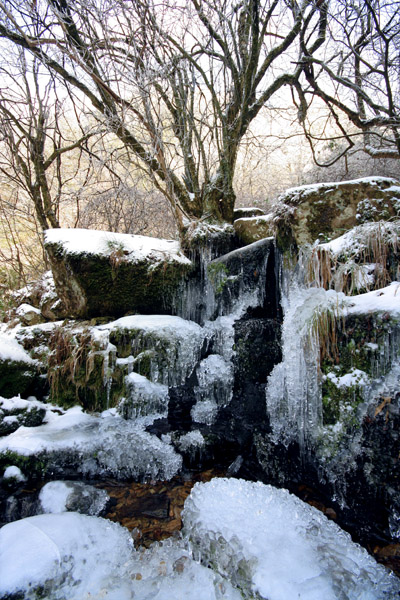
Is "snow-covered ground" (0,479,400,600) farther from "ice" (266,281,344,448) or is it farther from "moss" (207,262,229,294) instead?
"moss" (207,262,229,294)

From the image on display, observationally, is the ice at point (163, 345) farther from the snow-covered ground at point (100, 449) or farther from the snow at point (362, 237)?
the snow at point (362, 237)

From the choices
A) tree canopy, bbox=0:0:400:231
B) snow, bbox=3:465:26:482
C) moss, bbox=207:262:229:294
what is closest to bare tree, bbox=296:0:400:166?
tree canopy, bbox=0:0:400:231

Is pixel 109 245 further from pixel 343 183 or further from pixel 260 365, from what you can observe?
pixel 343 183

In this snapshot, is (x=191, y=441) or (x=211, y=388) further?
(x=211, y=388)

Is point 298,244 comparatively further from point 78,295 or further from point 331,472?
point 78,295

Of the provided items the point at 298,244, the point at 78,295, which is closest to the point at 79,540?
the point at 78,295

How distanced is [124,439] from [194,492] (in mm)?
907

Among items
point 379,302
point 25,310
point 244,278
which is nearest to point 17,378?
point 25,310

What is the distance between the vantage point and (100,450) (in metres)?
2.73

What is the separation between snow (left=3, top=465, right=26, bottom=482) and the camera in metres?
2.47

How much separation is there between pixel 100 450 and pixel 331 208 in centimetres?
370

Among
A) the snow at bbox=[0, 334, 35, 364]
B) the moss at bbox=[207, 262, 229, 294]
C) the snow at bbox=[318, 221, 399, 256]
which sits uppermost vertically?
the snow at bbox=[318, 221, 399, 256]

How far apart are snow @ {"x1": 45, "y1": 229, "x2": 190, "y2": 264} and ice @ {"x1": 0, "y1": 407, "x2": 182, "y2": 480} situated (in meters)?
2.15

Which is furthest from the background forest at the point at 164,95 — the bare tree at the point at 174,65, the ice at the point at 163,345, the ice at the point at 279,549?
the ice at the point at 279,549
